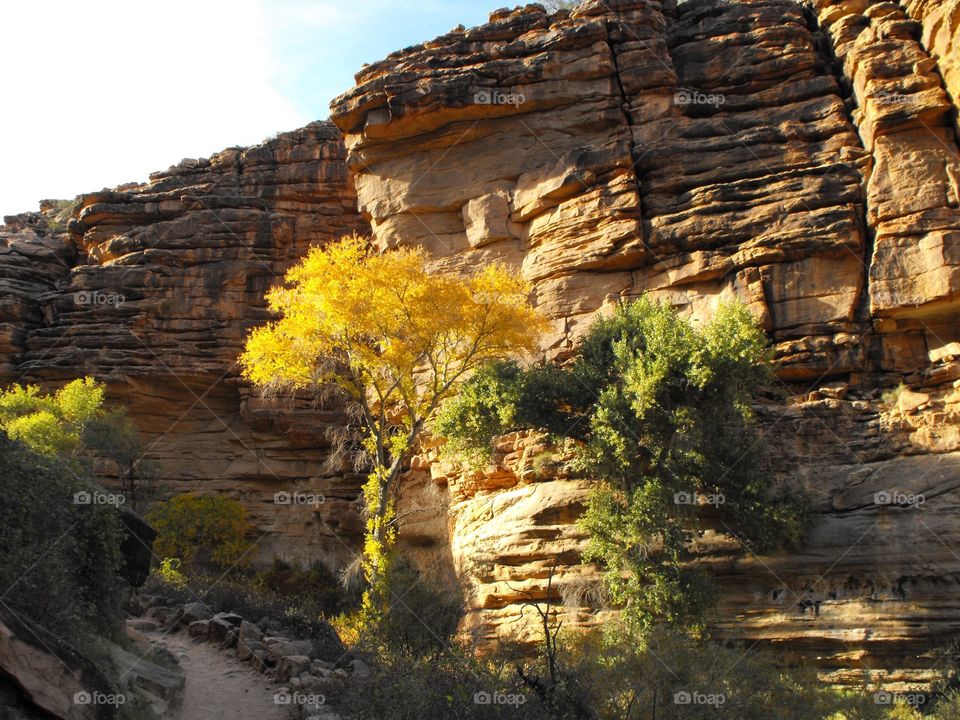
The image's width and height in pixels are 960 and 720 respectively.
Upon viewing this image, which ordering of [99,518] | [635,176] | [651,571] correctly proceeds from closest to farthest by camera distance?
1. [99,518]
2. [651,571]
3. [635,176]

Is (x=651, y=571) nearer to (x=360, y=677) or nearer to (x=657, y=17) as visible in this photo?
(x=360, y=677)

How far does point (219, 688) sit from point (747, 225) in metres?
18.3

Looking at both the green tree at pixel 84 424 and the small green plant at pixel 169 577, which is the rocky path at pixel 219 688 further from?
the green tree at pixel 84 424

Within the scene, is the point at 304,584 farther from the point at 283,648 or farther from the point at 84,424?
the point at 283,648

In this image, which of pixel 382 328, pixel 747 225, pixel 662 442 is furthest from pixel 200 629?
pixel 747 225

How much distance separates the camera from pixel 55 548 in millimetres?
10547

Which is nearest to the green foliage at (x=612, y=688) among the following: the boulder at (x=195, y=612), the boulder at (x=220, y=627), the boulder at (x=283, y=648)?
the boulder at (x=283, y=648)

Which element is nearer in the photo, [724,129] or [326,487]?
[724,129]

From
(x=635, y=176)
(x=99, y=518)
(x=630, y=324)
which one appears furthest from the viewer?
(x=635, y=176)

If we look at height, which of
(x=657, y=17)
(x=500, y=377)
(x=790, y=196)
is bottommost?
(x=500, y=377)

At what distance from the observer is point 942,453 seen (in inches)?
739

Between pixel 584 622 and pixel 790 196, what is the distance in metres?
13.5

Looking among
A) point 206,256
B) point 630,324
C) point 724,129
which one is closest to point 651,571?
point 630,324

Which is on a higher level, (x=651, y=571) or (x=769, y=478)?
(x=769, y=478)
